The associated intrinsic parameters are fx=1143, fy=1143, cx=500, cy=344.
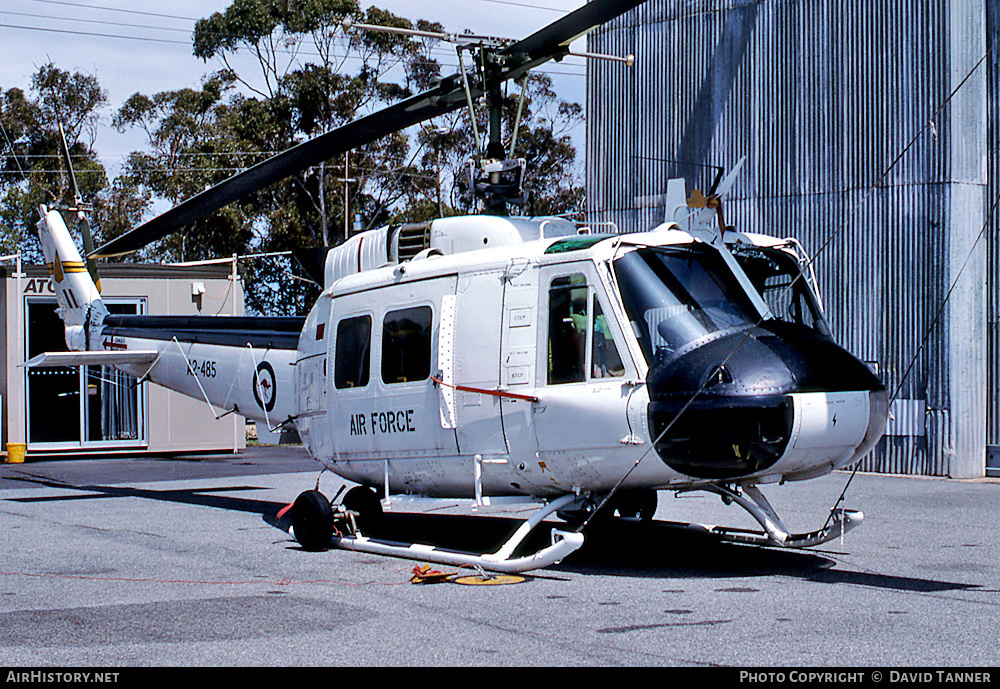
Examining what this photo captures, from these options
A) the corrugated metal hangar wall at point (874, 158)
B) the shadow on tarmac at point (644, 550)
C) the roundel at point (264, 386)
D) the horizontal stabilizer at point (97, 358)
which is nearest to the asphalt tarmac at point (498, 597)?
the shadow on tarmac at point (644, 550)

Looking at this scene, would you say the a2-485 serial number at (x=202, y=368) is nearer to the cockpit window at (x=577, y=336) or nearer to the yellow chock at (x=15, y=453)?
the cockpit window at (x=577, y=336)

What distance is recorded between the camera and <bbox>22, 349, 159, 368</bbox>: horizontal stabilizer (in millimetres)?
14633

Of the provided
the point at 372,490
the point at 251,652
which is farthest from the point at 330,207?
the point at 251,652

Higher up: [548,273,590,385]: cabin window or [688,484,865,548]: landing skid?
[548,273,590,385]: cabin window

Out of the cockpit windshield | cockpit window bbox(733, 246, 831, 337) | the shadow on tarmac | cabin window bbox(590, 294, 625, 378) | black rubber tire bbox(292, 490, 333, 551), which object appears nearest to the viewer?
the cockpit windshield

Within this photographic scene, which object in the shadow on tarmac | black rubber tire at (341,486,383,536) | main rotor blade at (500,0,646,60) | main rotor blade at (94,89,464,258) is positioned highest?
main rotor blade at (500,0,646,60)

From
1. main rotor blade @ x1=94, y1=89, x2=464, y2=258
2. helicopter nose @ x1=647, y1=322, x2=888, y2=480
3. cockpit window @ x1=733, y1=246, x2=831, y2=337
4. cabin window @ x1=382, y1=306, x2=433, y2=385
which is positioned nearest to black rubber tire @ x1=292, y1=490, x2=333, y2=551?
cabin window @ x1=382, y1=306, x2=433, y2=385

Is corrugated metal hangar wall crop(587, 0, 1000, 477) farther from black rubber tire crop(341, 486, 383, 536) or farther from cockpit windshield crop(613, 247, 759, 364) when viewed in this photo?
black rubber tire crop(341, 486, 383, 536)

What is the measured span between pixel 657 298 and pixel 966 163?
38.0 feet

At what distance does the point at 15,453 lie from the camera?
73.3 ft

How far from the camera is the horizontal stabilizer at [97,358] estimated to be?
1463 cm

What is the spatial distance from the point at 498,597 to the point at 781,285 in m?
3.40

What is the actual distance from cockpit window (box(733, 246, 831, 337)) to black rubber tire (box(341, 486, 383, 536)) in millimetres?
4308
